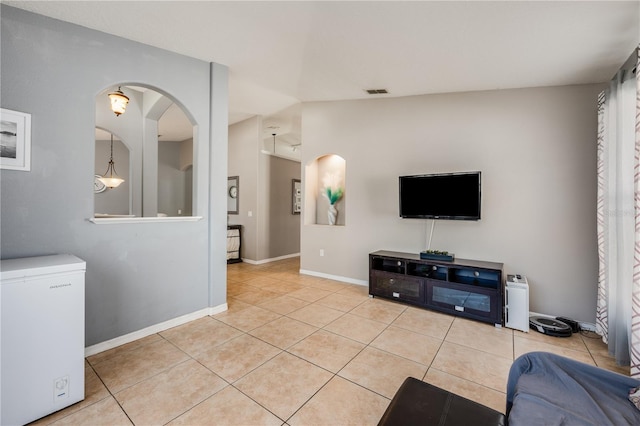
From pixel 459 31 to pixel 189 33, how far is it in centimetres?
240

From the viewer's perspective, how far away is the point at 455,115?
3.59m

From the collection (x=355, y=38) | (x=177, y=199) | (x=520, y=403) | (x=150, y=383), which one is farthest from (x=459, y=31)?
(x=177, y=199)

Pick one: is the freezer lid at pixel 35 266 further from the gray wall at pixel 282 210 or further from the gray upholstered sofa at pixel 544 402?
the gray wall at pixel 282 210

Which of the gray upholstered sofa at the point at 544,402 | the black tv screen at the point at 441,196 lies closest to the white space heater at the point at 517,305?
the black tv screen at the point at 441,196

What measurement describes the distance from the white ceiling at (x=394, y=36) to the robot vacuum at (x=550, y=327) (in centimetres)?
258

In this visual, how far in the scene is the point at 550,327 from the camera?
2.75m

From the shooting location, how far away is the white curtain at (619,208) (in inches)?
87.9

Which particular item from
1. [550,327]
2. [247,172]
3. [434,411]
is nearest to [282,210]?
[247,172]

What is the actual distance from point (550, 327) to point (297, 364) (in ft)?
8.45

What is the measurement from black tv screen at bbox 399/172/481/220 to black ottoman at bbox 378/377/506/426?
2434 millimetres

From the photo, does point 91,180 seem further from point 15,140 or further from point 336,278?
point 336,278

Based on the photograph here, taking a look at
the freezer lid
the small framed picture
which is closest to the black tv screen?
the freezer lid

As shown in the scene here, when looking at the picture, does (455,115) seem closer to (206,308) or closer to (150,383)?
(206,308)

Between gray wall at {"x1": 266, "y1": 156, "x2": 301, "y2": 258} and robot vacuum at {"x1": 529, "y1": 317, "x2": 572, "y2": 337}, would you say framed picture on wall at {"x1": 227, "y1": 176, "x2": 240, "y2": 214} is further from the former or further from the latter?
robot vacuum at {"x1": 529, "y1": 317, "x2": 572, "y2": 337}
